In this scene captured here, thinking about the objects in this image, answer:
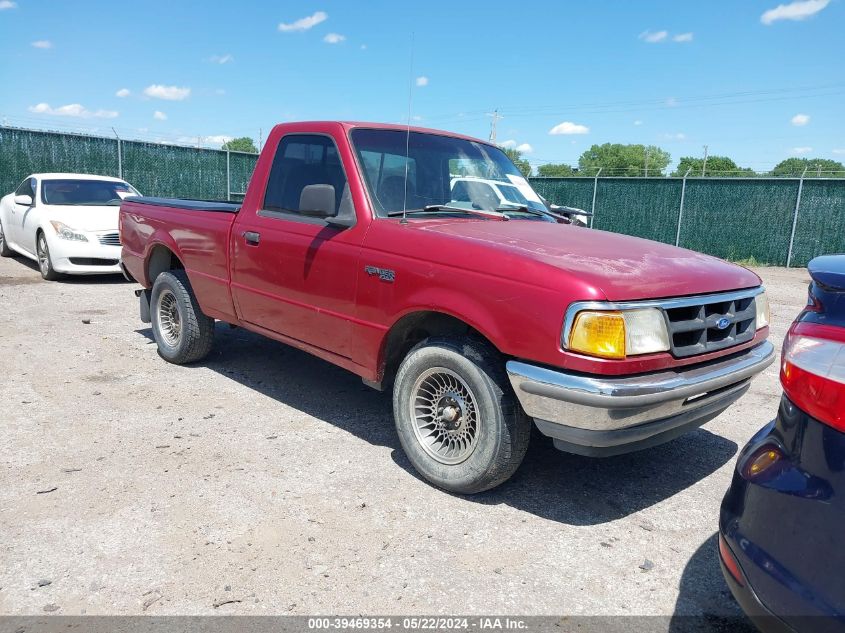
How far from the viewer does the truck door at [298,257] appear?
12.9ft

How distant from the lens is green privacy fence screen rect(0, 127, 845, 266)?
16.1 m

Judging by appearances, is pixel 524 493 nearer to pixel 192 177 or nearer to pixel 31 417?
pixel 31 417

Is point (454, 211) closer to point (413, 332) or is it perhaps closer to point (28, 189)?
point (413, 332)

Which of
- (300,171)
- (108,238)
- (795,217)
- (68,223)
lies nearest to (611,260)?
(300,171)

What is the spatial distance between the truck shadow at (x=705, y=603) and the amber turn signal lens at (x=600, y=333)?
104cm

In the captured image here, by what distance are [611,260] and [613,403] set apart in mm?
785

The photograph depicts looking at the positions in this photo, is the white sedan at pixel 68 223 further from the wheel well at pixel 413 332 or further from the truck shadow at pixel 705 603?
the truck shadow at pixel 705 603

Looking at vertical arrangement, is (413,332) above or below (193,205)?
below

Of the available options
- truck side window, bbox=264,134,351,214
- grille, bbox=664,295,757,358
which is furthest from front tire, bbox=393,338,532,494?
truck side window, bbox=264,134,351,214

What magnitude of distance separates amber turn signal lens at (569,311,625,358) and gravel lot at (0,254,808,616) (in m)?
0.98

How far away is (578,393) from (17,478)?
307 centimetres

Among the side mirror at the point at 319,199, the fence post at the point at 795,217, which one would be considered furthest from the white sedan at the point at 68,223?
the fence post at the point at 795,217

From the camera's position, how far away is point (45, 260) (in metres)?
9.97

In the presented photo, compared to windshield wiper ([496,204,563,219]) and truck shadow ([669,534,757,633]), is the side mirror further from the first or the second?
truck shadow ([669,534,757,633])
